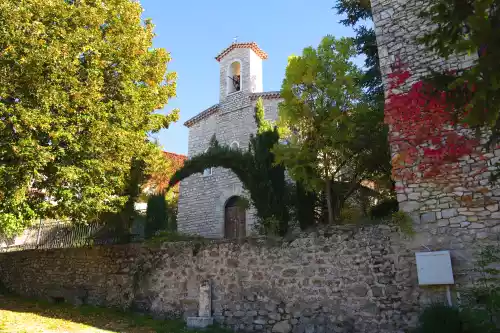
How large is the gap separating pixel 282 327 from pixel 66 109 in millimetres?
6342

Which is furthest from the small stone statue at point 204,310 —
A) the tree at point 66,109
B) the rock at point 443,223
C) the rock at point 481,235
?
the rock at point 481,235

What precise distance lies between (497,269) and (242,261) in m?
4.66

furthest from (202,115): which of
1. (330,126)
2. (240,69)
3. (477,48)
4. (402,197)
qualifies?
(477,48)

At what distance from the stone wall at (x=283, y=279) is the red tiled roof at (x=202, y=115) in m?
8.19

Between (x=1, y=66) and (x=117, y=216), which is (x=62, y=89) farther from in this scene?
(x=117, y=216)

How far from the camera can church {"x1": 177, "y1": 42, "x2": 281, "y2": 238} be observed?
1466 centimetres

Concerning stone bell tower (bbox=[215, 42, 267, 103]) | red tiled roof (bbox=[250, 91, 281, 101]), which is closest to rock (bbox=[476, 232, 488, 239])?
red tiled roof (bbox=[250, 91, 281, 101])

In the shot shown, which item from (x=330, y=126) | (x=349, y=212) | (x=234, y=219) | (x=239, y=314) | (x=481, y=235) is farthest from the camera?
(x=234, y=219)

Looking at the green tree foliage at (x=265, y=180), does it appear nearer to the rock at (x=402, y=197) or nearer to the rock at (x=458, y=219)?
the rock at (x=402, y=197)

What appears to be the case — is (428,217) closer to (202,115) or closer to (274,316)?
(274,316)

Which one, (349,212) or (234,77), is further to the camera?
(234,77)

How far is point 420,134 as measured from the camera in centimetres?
665

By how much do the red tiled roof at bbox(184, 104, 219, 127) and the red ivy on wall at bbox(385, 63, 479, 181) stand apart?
10.3m

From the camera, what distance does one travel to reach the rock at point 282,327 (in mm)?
7133
